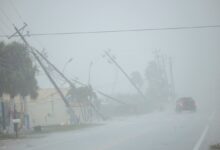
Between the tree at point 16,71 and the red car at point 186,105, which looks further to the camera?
the red car at point 186,105

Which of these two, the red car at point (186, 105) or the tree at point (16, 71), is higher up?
the tree at point (16, 71)

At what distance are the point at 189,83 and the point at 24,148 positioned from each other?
164 metres

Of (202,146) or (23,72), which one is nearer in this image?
(202,146)

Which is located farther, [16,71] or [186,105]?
[186,105]

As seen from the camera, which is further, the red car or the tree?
the red car

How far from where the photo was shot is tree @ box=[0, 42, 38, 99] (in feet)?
123

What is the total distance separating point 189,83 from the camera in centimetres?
18350

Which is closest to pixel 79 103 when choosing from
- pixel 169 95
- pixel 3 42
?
pixel 3 42

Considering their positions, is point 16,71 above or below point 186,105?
above

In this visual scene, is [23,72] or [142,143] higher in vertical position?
[23,72]

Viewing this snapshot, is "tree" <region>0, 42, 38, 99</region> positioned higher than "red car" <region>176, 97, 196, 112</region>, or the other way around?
"tree" <region>0, 42, 38, 99</region>

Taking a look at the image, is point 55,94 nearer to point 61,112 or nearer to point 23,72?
point 61,112

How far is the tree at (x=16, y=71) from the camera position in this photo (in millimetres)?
37469

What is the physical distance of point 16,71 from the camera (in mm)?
37938
